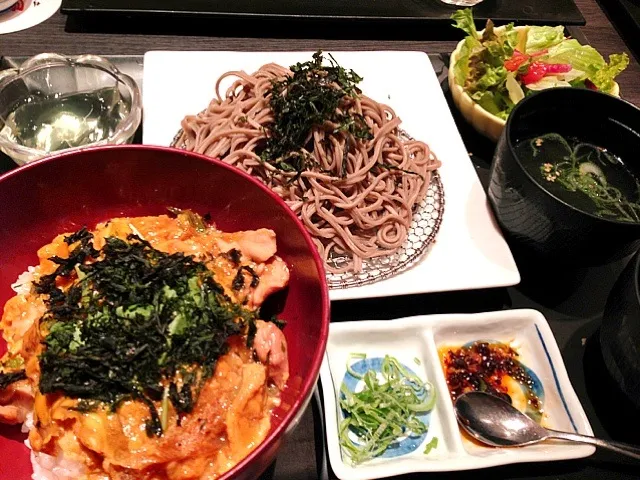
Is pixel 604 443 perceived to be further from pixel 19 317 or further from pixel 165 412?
pixel 19 317

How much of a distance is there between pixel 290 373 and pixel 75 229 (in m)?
0.72

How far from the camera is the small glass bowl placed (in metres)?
2.15

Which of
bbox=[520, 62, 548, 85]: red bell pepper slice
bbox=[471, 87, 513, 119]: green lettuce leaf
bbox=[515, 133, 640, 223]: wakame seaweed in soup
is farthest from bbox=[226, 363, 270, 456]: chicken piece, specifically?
bbox=[520, 62, 548, 85]: red bell pepper slice

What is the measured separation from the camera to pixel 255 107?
7.41ft

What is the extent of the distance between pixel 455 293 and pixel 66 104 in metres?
1.73

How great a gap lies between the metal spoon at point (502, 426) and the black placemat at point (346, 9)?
2.00 meters

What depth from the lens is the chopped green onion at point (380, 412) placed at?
1596 millimetres

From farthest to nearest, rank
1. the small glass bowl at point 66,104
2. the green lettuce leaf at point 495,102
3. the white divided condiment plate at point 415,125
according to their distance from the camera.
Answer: the green lettuce leaf at point 495,102 < the small glass bowl at point 66,104 < the white divided condiment plate at point 415,125

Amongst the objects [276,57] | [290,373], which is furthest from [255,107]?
[290,373]

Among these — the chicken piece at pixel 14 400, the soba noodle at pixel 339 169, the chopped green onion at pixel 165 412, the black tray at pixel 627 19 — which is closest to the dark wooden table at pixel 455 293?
the black tray at pixel 627 19

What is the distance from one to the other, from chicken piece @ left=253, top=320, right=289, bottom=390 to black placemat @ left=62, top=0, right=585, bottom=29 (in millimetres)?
1935

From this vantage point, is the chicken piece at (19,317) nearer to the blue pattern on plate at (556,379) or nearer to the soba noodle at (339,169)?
the soba noodle at (339,169)

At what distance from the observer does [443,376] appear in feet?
5.70

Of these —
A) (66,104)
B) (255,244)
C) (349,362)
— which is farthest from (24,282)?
(66,104)
